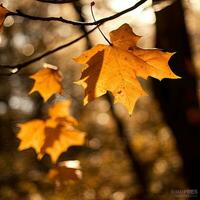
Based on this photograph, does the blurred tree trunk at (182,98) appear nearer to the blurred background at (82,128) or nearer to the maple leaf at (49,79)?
the maple leaf at (49,79)

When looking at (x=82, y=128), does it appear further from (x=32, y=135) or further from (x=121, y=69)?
(x=121, y=69)

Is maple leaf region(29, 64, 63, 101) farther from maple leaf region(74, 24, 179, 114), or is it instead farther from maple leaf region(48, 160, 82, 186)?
maple leaf region(48, 160, 82, 186)

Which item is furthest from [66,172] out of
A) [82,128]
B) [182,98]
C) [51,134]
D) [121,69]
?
[82,128]

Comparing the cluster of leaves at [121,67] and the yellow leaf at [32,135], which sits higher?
the cluster of leaves at [121,67]

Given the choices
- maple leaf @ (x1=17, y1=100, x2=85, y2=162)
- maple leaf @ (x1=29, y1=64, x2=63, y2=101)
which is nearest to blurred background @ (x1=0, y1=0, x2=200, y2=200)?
maple leaf @ (x1=17, y1=100, x2=85, y2=162)

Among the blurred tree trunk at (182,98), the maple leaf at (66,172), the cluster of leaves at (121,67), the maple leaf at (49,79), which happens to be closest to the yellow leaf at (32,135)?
the maple leaf at (66,172)

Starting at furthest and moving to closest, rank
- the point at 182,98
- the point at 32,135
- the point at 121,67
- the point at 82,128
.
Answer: the point at 82,128
the point at 182,98
the point at 32,135
the point at 121,67
